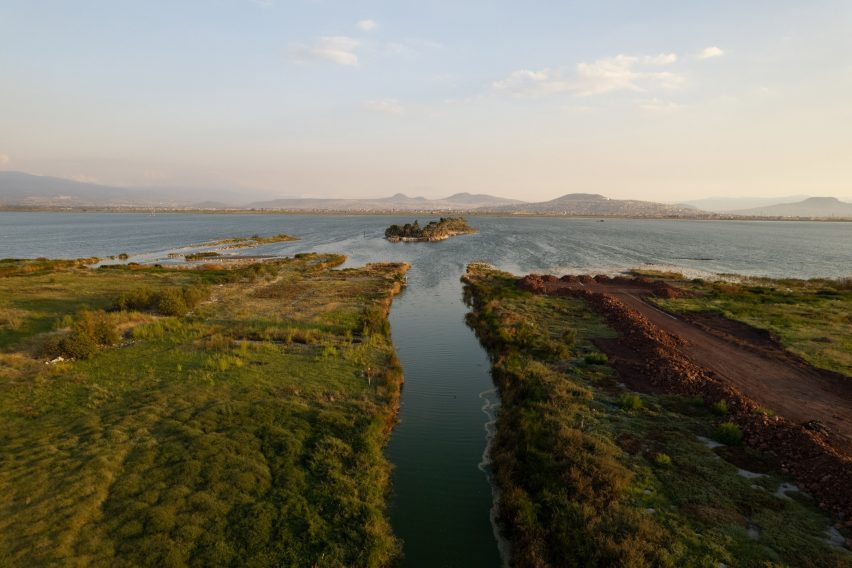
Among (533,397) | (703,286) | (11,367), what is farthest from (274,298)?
(703,286)

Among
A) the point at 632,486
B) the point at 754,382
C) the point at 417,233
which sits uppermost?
the point at 417,233

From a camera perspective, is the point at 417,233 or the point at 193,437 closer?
the point at 193,437

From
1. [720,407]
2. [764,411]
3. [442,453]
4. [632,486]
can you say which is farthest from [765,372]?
[442,453]

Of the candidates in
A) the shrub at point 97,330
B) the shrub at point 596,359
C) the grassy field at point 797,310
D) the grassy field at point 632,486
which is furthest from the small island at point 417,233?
the grassy field at point 632,486

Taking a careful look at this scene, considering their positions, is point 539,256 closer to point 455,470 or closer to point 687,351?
point 687,351

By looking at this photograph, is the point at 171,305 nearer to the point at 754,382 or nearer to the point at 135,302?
the point at 135,302

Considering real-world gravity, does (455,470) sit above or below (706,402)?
below

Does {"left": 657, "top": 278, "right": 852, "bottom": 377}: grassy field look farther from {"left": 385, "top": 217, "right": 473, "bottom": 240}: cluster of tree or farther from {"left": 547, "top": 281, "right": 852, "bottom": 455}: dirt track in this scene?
{"left": 385, "top": 217, "right": 473, "bottom": 240}: cluster of tree

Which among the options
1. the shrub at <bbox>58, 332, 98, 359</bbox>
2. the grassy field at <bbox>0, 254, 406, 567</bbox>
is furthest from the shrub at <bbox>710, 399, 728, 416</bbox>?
the shrub at <bbox>58, 332, 98, 359</bbox>
